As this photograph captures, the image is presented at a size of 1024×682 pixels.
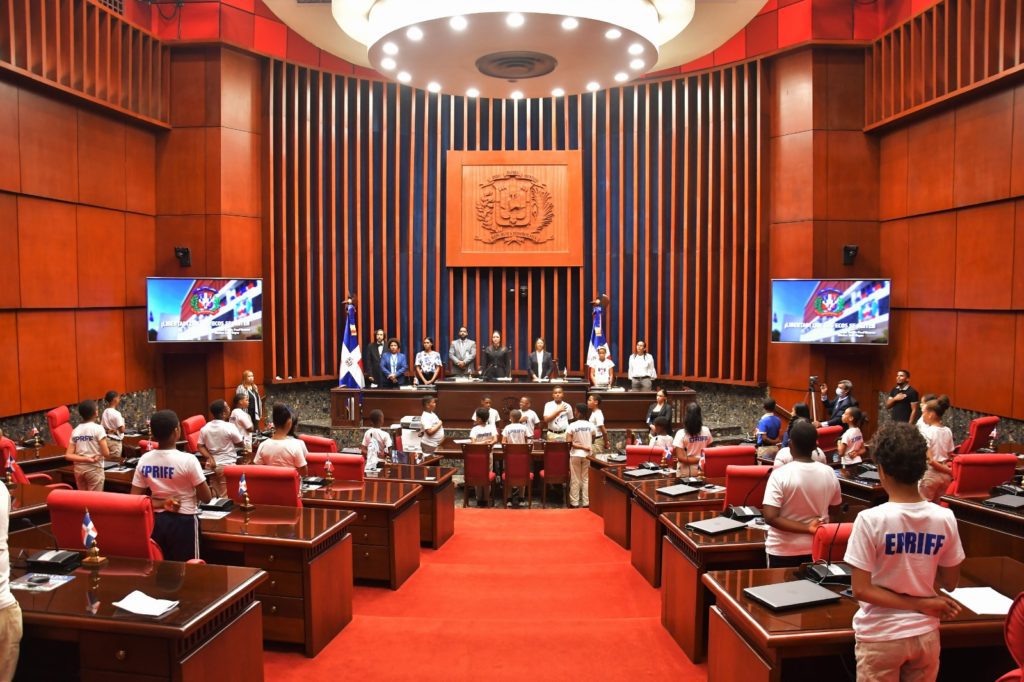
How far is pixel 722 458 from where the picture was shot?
19.7ft

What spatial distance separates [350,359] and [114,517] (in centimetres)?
840

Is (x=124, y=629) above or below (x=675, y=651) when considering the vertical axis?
above

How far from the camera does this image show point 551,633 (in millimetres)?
4094

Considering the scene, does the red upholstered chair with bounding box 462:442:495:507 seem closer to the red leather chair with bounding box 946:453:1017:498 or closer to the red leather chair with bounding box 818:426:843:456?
the red leather chair with bounding box 818:426:843:456

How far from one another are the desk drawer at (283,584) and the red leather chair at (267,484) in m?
0.67

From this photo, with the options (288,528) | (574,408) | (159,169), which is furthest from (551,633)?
(159,169)

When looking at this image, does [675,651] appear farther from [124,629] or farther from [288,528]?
[124,629]

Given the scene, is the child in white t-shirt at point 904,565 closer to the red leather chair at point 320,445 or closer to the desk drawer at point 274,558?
the desk drawer at point 274,558

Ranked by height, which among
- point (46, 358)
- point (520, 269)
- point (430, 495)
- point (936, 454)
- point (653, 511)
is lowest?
point (430, 495)

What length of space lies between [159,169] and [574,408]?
7.22m

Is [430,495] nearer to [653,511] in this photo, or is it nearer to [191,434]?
[653,511]

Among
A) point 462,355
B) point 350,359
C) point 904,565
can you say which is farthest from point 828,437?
point 350,359

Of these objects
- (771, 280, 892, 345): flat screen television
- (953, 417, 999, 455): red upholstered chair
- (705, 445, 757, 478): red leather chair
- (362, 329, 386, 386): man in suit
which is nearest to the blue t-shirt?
(953, 417, 999, 455): red upholstered chair

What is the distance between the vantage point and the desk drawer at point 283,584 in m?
4.05
